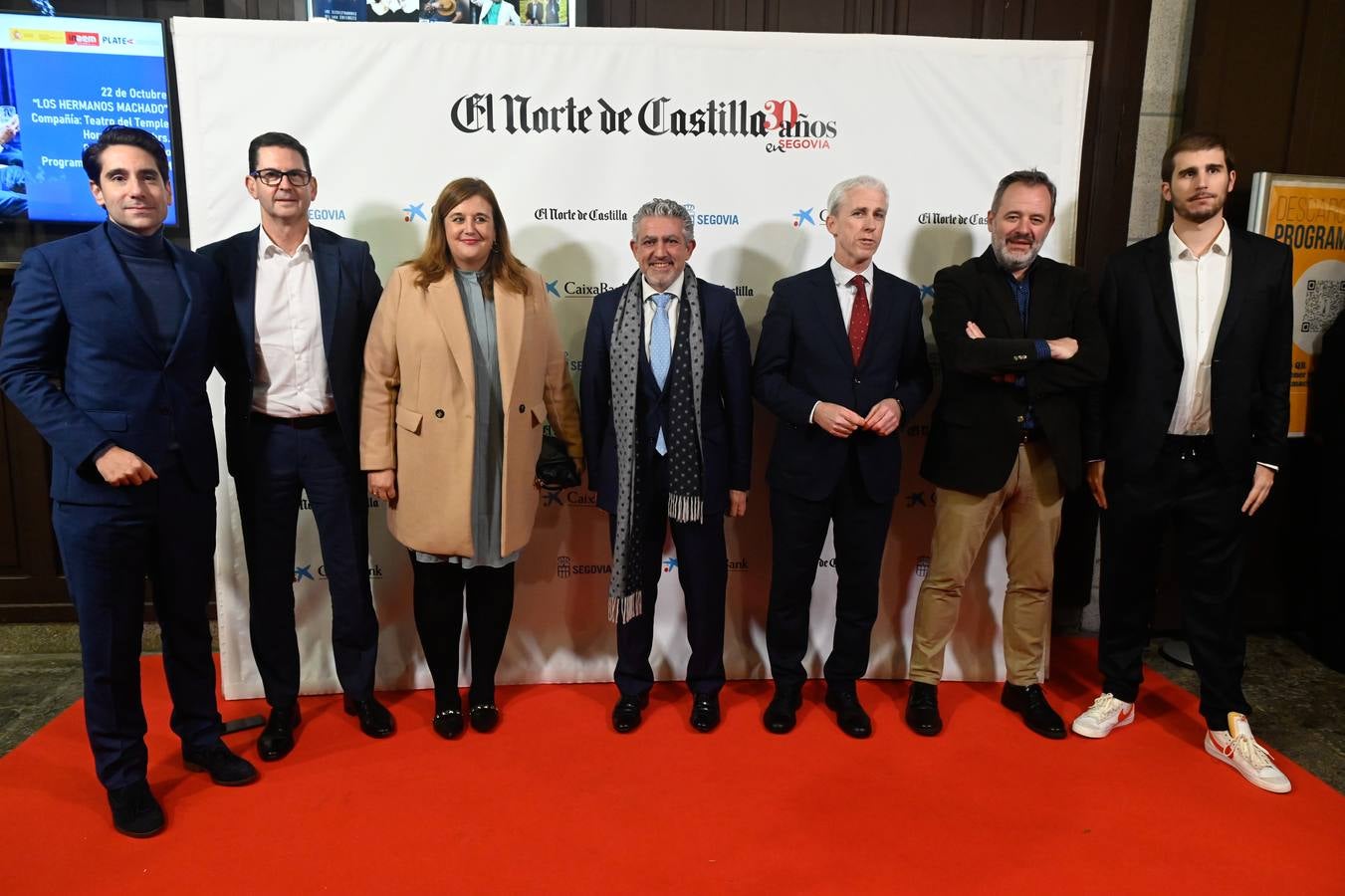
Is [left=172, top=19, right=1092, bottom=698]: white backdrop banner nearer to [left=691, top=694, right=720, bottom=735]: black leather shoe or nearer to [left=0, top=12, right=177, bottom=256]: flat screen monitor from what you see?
[left=691, top=694, right=720, bottom=735]: black leather shoe

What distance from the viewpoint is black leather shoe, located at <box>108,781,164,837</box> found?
2314mm

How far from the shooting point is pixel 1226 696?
2.77 metres

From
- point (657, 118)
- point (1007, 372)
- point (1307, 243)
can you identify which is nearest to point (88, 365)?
point (657, 118)

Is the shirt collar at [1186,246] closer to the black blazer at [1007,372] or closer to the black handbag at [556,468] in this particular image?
the black blazer at [1007,372]

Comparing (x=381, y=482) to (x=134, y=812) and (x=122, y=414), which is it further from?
(x=134, y=812)

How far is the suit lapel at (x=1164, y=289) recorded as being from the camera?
2.68 m

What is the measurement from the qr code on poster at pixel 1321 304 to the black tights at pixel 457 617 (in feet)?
11.5

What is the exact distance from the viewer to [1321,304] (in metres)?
3.56

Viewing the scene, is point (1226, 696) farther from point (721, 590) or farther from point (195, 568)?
point (195, 568)

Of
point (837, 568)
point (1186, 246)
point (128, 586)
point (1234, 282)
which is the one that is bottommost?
point (837, 568)

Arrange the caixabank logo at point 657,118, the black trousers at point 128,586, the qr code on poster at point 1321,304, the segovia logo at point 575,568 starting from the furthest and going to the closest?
the qr code on poster at point 1321,304 < the segovia logo at point 575,568 < the caixabank logo at point 657,118 < the black trousers at point 128,586

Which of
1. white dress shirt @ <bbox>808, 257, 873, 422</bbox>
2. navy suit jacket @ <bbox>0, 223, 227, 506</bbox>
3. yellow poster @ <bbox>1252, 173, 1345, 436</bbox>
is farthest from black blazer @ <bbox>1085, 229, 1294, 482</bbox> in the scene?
navy suit jacket @ <bbox>0, 223, 227, 506</bbox>

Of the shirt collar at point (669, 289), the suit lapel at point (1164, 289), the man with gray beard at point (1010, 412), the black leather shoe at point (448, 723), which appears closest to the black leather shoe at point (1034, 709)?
the man with gray beard at point (1010, 412)

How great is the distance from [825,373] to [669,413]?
54 centimetres
